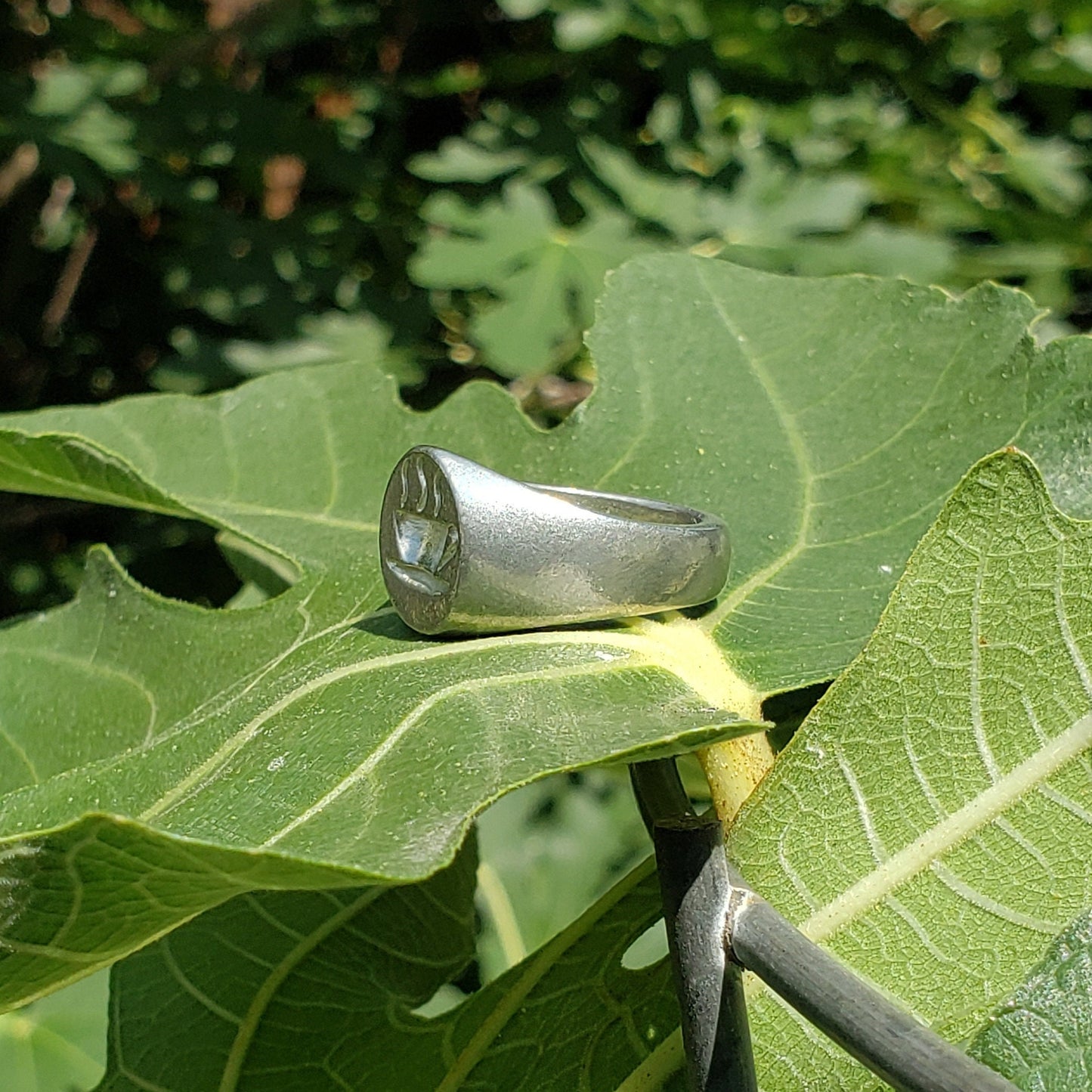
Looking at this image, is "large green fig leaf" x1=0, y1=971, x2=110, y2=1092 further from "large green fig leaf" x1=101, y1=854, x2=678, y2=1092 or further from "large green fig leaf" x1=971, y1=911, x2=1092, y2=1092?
"large green fig leaf" x1=971, y1=911, x2=1092, y2=1092

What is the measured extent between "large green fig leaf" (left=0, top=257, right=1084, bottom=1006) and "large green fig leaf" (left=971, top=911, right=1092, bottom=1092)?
5.0 inches

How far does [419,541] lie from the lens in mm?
573

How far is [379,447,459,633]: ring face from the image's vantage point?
1.76 ft

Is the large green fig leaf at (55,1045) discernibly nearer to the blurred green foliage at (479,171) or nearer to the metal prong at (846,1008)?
the metal prong at (846,1008)

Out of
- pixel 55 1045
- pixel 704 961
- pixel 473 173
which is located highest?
pixel 704 961

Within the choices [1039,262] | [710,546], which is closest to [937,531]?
[710,546]

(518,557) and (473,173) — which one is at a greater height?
(518,557)

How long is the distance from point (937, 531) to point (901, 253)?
55.8 inches

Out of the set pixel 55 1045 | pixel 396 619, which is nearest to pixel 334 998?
pixel 396 619

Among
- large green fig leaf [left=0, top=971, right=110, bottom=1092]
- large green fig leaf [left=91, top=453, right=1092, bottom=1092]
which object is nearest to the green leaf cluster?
large green fig leaf [left=91, top=453, right=1092, bottom=1092]

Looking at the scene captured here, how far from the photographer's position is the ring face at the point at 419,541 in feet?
1.76

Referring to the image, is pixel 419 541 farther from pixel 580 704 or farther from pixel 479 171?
pixel 479 171

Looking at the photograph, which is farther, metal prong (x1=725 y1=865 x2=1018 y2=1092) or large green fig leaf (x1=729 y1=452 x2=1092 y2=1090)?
large green fig leaf (x1=729 y1=452 x2=1092 y2=1090)

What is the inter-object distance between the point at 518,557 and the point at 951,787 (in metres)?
0.20
